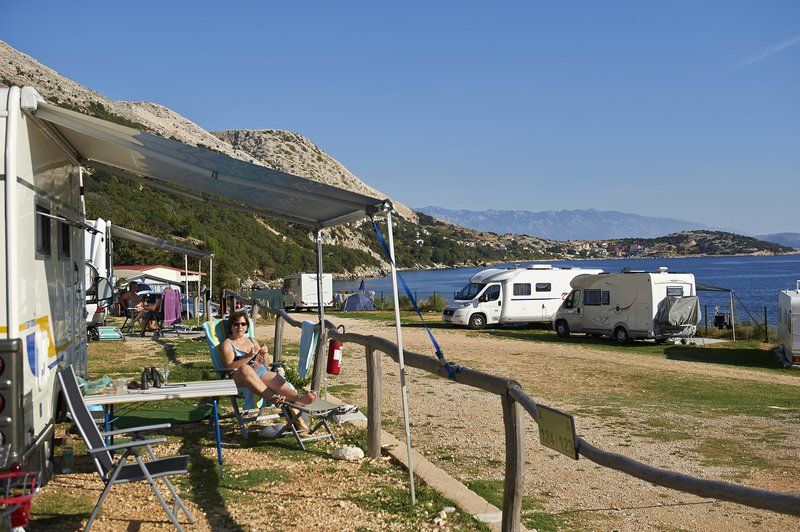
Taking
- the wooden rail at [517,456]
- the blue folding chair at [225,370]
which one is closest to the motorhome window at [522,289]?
the blue folding chair at [225,370]

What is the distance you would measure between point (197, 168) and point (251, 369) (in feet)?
6.39

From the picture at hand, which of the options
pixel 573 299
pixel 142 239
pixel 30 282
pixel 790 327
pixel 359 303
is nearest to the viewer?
pixel 30 282

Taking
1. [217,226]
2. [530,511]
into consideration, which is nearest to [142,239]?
[530,511]

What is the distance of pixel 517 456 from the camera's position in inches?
172

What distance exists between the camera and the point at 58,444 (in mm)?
6867

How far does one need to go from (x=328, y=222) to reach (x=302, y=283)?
99.1ft

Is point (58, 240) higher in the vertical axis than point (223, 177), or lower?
lower

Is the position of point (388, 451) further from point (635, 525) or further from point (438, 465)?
point (635, 525)

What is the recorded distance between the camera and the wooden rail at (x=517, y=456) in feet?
9.64

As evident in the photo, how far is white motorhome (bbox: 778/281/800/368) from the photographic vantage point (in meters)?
16.0

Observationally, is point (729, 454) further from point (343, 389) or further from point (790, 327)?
point (790, 327)

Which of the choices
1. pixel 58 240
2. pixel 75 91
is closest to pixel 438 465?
pixel 58 240

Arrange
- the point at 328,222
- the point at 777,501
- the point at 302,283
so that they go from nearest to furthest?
the point at 777,501 < the point at 328,222 < the point at 302,283

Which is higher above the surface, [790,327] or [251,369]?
[251,369]
